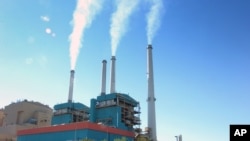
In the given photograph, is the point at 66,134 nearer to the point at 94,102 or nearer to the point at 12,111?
the point at 94,102

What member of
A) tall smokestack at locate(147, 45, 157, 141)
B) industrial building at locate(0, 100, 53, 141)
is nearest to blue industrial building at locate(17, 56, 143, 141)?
tall smokestack at locate(147, 45, 157, 141)

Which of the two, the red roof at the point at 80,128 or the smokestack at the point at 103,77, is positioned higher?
the smokestack at the point at 103,77

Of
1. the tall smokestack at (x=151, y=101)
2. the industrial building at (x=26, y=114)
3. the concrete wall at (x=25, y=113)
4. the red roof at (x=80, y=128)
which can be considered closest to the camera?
the red roof at (x=80, y=128)

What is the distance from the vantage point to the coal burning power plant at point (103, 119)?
153 feet

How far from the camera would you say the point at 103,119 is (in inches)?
2399

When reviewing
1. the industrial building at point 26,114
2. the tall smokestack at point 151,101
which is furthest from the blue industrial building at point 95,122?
the industrial building at point 26,114

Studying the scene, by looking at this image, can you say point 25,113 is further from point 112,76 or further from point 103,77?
point 112,76

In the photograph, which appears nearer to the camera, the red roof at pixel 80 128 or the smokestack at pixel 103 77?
the red roof at pixel 80 128

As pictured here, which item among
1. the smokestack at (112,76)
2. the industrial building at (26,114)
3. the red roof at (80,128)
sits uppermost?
the smokestack at (112,76)

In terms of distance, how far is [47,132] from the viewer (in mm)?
49781

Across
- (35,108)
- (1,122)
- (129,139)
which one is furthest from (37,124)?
(129,139)

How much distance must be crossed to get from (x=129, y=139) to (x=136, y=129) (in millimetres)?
6101

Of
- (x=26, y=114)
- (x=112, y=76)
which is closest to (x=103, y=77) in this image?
(x=112, y=76)

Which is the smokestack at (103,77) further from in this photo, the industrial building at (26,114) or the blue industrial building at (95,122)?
the industrial building at (26,114)
